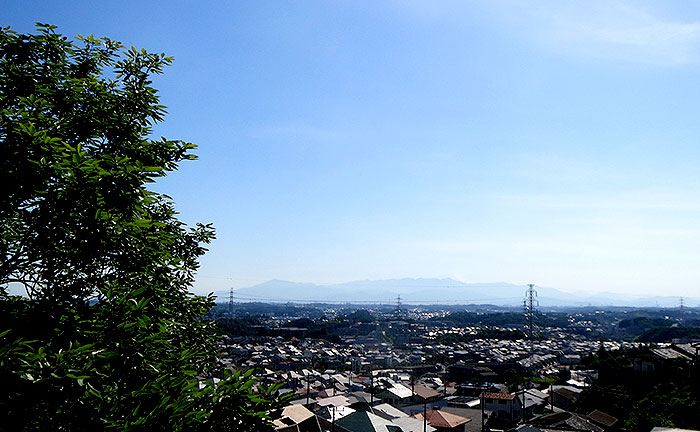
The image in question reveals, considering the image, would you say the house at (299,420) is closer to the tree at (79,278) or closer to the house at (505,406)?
the house at (505,406)

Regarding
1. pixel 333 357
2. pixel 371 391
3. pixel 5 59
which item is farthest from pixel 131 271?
pixel 333 357

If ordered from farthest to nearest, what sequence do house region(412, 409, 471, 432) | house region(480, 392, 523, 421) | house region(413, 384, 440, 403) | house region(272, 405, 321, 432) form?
house region(413, 384, 440, 403), house region(480, 392, 523, 421), house region(412, 409, 471, 432), house region(272, 405, 321, 432)

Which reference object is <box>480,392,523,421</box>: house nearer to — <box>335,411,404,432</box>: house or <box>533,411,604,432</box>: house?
<box>533,411,604,432</box>: house

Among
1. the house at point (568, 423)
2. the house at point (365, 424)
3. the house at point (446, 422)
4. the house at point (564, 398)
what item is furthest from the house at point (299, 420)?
the house at point (564, 398)

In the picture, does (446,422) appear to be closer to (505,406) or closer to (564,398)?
(505,406)

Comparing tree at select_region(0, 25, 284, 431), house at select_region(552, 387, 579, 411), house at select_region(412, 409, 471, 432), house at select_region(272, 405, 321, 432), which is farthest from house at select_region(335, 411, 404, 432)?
tree at select_region(0, 25, 284, 431)

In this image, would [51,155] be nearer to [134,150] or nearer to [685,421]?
Answer: [134,150]

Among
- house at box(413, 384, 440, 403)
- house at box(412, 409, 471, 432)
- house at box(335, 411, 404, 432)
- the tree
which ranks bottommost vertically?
house at box(413, 384, 440, 403)

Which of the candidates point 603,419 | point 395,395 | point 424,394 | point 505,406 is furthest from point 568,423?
point 395,395

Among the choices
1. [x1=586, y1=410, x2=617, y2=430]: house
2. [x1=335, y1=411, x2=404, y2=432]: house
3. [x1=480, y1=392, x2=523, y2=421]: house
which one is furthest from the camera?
[x1=480, y1=392, x2=523, y2=421]: house
